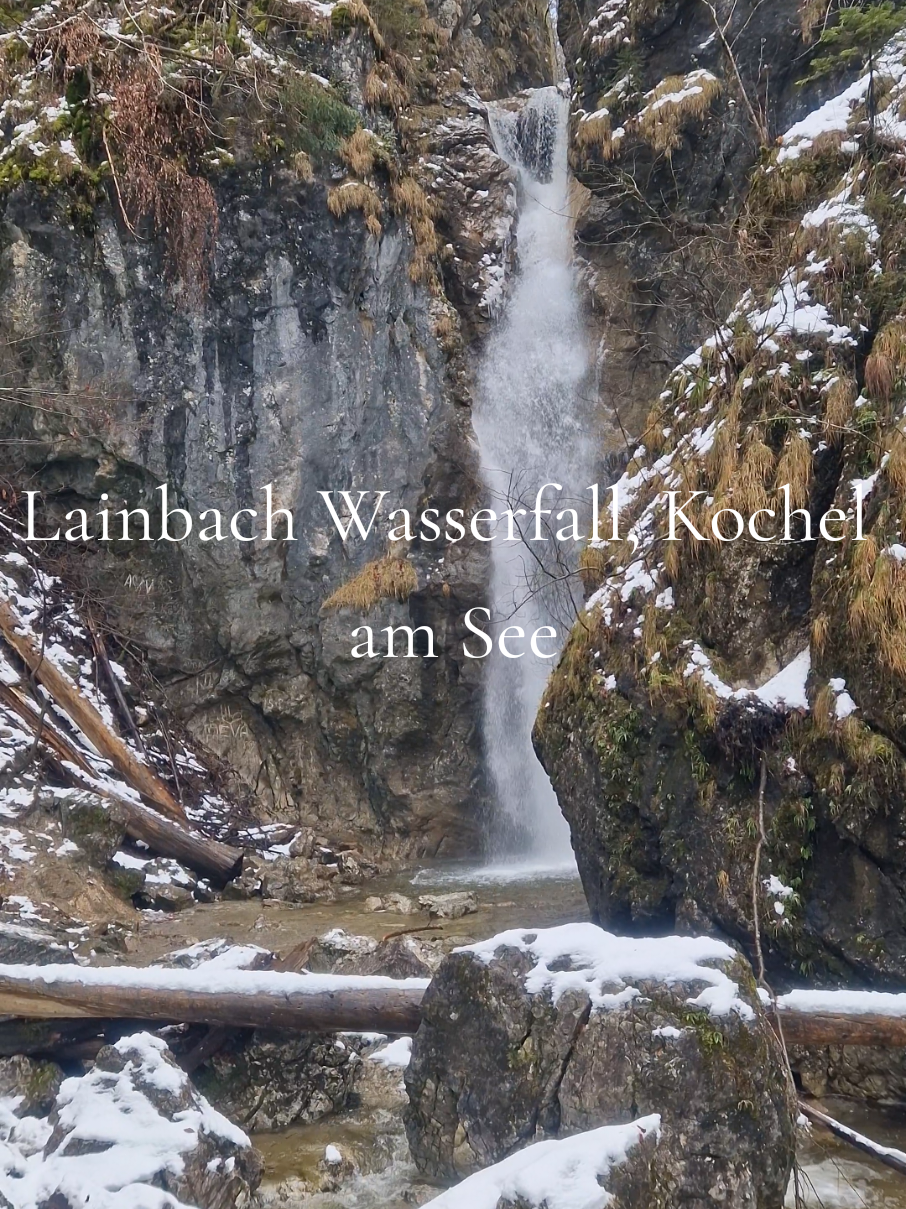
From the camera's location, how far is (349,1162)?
4.29m

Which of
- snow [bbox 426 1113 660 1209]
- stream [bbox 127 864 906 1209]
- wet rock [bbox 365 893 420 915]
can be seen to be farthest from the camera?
wet rock [bbox 365 893 420 915]

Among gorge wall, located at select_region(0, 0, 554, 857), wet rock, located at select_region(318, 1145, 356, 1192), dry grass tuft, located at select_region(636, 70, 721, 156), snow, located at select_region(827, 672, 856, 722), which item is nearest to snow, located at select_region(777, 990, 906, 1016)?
snow, located at select_region(827, 672, 856, 722)

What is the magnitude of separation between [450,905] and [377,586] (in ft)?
15.4

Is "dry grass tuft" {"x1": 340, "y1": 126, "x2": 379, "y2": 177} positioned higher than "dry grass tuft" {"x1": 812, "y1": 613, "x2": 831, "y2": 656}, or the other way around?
"dry grass tuft" {"x1": 340, "y1": 126, "x2": 379, "y2": 177}

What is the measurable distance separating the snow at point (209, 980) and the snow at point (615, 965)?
87 centimetres

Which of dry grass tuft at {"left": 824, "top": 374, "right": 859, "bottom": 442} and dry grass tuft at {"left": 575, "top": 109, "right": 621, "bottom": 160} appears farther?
dry grass tuft at {"left": 575, "top": 109, "right": 621, "bottom": 160}

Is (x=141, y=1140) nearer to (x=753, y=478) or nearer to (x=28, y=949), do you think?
(x=28, y=949)

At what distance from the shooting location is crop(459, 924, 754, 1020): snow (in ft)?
11.6

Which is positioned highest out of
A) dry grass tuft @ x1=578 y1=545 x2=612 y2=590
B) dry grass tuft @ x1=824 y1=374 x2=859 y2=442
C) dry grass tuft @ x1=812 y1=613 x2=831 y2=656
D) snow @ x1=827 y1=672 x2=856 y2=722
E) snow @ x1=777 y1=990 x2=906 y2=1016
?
dry grass tuft @ x1=824 y1=374 x2=859 y2=442

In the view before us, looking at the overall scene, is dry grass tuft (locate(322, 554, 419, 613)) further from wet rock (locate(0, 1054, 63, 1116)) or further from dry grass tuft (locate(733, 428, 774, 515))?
wet rock (locate(0, 1054, 63, 1116))

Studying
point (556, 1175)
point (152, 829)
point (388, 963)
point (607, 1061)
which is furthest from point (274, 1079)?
point (152, 829)

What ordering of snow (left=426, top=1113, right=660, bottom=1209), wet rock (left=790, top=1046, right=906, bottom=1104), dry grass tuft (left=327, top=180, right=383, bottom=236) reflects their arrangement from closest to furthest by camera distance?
snow (left=426, top=1113, right=660, bottom=1209), wet rock (left=790, top=1046, right=906, bottom=1104), dry grass tuft (left=327, top=180, right=383, bottom=236)

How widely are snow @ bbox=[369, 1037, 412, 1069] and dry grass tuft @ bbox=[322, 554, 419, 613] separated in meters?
7.12

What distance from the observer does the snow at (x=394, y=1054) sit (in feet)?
17.0
